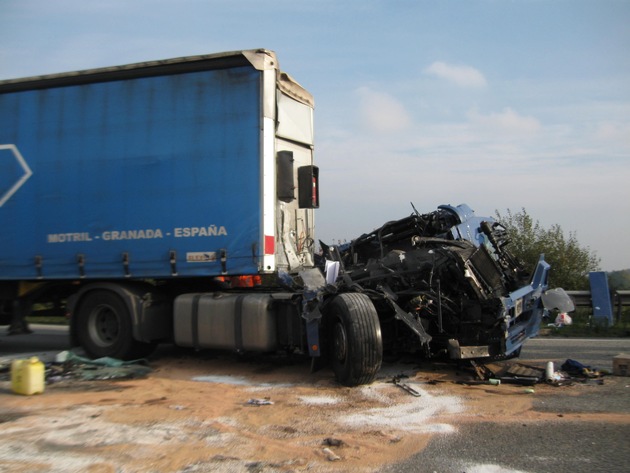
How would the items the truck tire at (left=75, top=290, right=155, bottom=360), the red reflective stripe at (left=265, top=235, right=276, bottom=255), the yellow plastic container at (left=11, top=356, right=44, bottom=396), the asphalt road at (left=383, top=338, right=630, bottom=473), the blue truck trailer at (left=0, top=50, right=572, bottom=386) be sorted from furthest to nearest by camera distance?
1. the truck tire at (left=75, top=290, right=155, bottom=360)
2. the red reflective stripe at (left=265, top=235, right=276, bottom=255)
3. the blue truck trailer at (left=0, top=50, right=572, bottom=386)
4. the yellow plastic container at (left=11, top=356, right=44, bottom=396)
5. the asphalt road at (left=383, top=338, right=630, bottom=473)

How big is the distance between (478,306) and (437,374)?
3.49 feet

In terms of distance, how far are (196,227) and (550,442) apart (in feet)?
17.1

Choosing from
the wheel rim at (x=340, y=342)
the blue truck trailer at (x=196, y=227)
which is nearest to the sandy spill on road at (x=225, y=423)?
the wheel rim at (x=340, y=342)

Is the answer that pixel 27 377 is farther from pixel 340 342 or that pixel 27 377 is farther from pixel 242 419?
pixel 340 342

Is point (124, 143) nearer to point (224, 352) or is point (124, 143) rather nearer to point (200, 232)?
point (200, 232)

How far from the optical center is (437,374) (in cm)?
745

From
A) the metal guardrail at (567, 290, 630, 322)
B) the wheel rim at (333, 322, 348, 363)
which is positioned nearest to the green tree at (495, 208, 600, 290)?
the metal guardrail at (567, 290, 630, 322)

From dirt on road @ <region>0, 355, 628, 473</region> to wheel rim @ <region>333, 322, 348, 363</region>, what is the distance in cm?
36

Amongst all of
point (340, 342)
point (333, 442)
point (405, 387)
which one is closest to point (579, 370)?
point (405, 387)

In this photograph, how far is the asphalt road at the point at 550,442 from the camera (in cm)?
436

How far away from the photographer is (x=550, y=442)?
4852 mm

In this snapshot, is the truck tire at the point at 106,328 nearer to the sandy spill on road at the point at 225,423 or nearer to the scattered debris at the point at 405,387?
the sandy spill on road at the point at 225,423

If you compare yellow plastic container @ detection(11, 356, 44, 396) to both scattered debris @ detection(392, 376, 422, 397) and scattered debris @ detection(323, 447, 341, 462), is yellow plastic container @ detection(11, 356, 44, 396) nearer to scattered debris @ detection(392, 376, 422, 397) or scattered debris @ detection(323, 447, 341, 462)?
scattered debris @ detection(323, 447, 341, 462)

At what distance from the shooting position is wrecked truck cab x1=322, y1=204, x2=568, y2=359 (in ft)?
22.5
